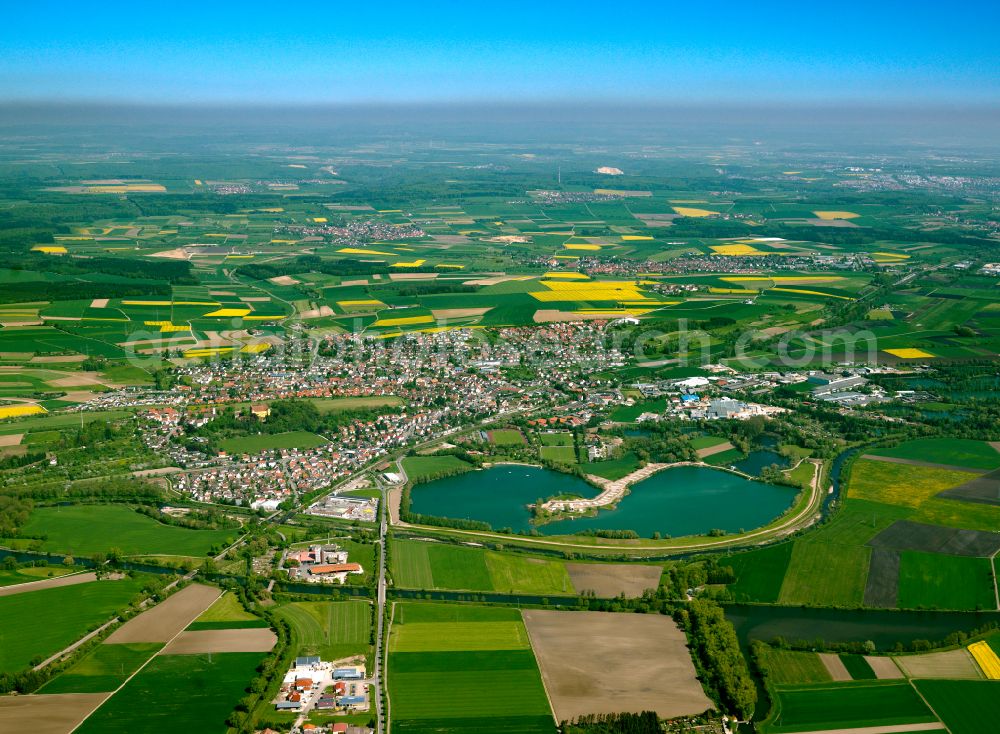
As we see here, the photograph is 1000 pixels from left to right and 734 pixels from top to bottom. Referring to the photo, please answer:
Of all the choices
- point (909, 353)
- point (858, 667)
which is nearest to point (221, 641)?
point (858, 667)

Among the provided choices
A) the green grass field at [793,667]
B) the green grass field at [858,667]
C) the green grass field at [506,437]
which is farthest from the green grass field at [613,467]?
the green grass field at [858,667]

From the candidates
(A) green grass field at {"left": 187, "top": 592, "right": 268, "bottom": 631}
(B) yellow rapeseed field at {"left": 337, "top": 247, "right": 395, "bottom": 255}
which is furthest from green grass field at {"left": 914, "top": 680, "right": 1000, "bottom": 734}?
(B) yellow rapeseed field at {"left": 337, "top": 247, "right": 395, "bottom": 255}

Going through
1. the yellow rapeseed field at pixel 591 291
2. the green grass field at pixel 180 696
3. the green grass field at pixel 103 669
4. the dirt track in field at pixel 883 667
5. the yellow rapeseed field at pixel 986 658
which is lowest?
the green grass field at pixel 103 669

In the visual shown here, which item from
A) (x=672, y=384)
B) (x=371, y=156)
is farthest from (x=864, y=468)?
(x=371, y=156)

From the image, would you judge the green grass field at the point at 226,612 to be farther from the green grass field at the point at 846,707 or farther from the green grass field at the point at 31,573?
the green grass field at the point at 846,707

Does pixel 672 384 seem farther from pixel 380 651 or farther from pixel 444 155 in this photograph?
pixel 444 155
